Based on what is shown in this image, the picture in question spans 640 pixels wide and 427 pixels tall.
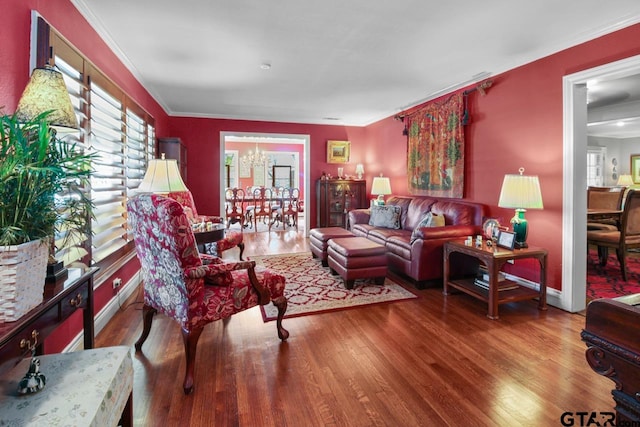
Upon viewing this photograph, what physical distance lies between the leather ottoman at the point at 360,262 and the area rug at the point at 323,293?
143mm

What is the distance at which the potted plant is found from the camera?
1.02 metres

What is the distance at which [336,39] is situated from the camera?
2971 mm

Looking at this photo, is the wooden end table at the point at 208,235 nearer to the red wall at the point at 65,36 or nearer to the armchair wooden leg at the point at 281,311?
the red wall at the point at 65,36

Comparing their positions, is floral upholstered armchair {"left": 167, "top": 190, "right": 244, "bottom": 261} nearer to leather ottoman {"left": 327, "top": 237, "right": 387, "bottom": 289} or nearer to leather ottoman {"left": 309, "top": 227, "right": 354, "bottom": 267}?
leather ottoman {"left": 309, "top": 227, "right": 354, "bottom": 267}

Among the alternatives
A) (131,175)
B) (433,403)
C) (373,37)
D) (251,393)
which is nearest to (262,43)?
(373,37)

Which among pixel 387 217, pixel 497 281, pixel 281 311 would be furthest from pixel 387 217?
pixel 281 311

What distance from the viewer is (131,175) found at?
3.67 metres

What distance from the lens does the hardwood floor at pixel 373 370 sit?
5.43ft

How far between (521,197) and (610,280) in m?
2.12

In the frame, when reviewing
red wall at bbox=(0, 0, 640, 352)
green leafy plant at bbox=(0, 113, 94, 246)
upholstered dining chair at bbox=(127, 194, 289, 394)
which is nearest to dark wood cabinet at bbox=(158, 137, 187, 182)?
red wall at bbox=(0, 0, 640, 352)

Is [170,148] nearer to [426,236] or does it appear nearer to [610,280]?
[426,236]

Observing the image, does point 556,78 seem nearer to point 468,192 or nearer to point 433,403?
point 468,192

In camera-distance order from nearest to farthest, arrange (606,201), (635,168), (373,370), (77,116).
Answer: (373,370), (77,116), (606,201), (635,168)

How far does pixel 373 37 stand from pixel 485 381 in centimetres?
285
